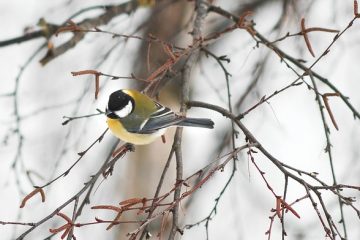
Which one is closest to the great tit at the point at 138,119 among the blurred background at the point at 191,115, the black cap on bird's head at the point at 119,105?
the black cap on bird's head at the point at 119,105

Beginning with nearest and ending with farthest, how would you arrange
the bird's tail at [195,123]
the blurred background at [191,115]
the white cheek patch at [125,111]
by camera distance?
the bird's tail at [195,123], the white cheek patch at [125,111], the blurred background at [191,115]

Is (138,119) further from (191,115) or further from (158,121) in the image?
(191,115)

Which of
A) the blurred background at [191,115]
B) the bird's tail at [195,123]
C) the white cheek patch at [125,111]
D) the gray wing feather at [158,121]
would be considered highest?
the blurred background at [191,115]

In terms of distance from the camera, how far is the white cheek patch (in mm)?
2559

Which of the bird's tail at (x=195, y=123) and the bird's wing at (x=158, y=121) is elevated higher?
the bird's wing at (x=158, y=121)

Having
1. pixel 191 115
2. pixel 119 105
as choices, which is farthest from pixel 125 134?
pixel 191 115

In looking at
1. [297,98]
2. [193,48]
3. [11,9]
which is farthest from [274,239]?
[193,48]

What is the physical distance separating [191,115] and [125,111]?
2.05m

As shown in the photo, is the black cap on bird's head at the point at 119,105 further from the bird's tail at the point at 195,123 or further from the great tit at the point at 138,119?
the bird's tail at the point at 195,123

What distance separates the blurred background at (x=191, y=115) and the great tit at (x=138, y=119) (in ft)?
4.20

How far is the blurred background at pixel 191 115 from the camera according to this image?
4.29 m

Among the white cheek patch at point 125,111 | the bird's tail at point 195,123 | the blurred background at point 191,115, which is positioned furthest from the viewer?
the blurred background at point 191,115

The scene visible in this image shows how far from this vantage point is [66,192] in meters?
6.50

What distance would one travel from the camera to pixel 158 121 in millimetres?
2586
